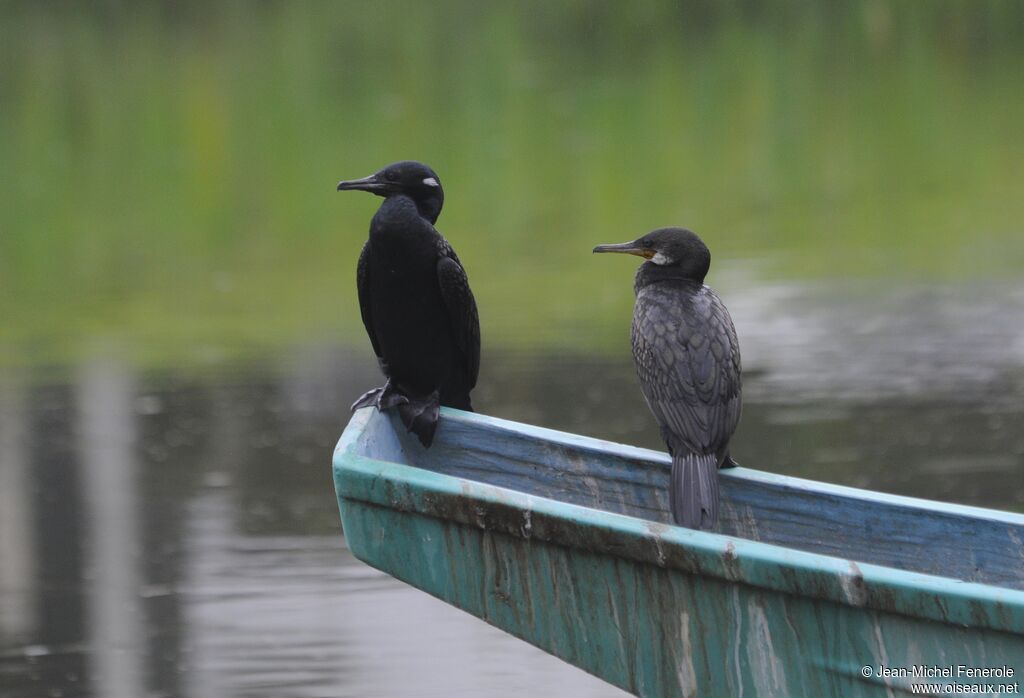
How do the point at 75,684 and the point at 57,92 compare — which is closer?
the point at 75,684

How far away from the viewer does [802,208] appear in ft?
39.4

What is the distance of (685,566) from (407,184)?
1.17m

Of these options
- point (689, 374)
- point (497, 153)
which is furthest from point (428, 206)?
point (497, 153)

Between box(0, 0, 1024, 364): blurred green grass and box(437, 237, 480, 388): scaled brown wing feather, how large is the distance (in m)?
4.64

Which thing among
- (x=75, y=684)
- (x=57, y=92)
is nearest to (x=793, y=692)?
(x=75, y=684)

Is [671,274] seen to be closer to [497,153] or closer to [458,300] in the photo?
[458,300]

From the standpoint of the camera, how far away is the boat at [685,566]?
9.83ft

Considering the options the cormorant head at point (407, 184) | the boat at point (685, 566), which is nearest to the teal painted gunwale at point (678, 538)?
the boat at point (685, 566)

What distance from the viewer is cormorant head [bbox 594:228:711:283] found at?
12.2ft

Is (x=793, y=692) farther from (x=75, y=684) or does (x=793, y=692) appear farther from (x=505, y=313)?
(x=505, y=313)

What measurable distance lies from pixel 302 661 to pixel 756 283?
5.10 m

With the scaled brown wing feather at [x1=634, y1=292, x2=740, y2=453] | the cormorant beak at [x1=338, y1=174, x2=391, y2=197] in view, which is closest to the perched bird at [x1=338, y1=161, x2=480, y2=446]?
the cormorant beak at [x1=338, y1=174, x2=391, y2=197]

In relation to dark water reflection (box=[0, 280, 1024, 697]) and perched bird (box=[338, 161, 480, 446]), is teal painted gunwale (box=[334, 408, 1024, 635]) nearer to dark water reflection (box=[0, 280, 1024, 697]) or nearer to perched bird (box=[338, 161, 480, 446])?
perched bird (box=[338, 161, 480, 446])

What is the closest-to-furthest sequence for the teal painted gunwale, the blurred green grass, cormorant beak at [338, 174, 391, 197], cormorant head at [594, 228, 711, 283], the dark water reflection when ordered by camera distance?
the teal painted gunwale, cormorant head at [594, 228, 711, 283], cormorant beak at [338, 174, 391, 197], the dark water reflection, the blurred green grass
